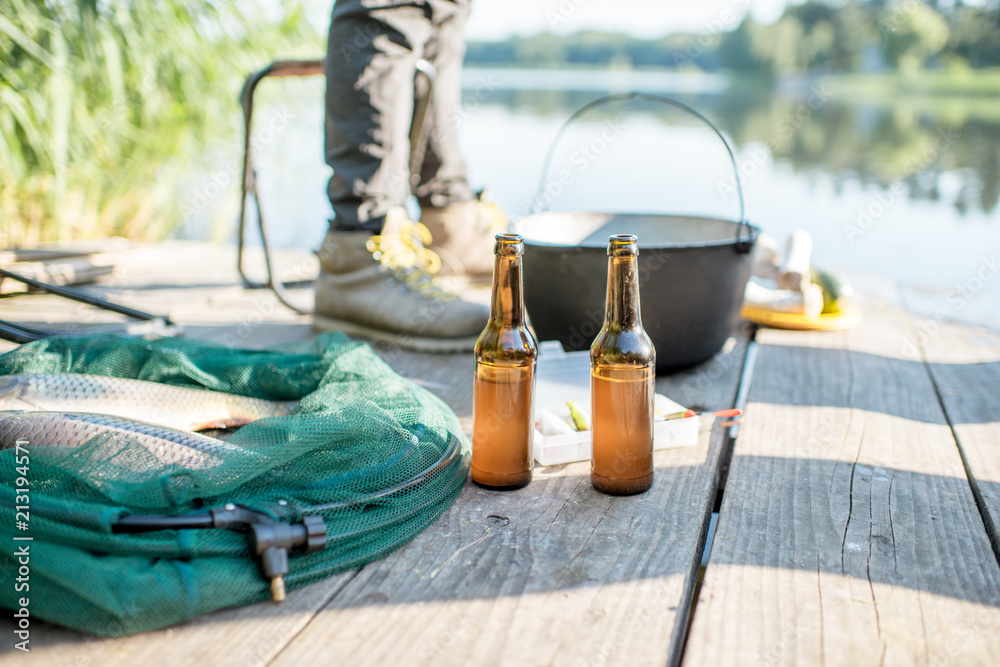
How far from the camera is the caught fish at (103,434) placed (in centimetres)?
135

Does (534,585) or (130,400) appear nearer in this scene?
(534,585)

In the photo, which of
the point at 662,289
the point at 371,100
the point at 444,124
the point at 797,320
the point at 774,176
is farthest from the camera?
the point at 774,176

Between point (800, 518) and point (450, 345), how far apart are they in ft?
4.12

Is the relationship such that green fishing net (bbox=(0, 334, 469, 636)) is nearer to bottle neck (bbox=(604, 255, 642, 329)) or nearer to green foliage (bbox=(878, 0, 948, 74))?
bottle neck (bbox=(604, 255, 642, 329))

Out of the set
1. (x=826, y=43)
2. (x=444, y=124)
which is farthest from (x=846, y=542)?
(x=826, y=43)

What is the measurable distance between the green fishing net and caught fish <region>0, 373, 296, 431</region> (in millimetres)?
161

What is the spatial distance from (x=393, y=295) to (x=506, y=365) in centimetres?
112

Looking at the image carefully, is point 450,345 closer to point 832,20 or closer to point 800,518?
point 800,518

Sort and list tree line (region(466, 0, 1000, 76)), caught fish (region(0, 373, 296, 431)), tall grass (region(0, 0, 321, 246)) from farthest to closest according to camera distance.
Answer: tree line (region(466, 0, 1000, 76))
tall grass (region(0, 0, 321, 246))
caught fish (region(0, 373, 296, 431))

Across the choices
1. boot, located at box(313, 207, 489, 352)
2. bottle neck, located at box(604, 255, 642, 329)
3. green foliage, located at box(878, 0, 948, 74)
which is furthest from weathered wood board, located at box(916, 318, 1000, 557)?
green foliage, located at box(878, 0, 948, 74)

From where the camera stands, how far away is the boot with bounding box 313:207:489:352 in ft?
8.04

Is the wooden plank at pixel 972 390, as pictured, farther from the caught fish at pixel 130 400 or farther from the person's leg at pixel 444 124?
the person's leg at pixel 444 124

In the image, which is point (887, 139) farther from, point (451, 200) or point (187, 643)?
point (187, 643)

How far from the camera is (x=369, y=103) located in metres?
2.39
